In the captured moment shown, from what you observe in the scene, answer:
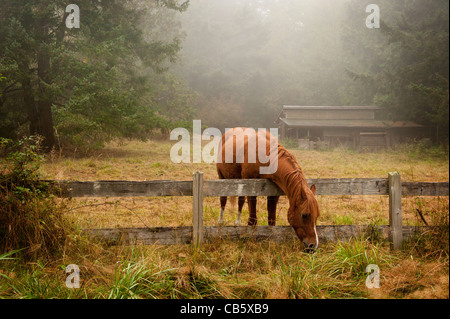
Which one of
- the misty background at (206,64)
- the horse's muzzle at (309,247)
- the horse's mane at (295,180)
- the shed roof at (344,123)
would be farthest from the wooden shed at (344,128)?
the horse's muzzle at (309,247)

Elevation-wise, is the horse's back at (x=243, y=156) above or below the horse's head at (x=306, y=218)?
above

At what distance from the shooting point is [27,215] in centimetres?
324

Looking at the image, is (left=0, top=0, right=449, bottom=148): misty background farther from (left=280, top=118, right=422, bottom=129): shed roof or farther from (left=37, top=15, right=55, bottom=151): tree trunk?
(left=280, top=118, right=422, bottom=129): shed roof

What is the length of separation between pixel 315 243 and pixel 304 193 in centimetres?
59

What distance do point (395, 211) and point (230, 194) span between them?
2.13 m

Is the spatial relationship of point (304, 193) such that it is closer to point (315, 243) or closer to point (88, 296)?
point (315, 243)

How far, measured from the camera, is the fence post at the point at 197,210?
12.1 ft

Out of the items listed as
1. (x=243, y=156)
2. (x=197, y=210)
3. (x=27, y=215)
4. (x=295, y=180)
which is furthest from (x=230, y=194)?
(x=27, y=215)

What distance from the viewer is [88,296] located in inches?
106

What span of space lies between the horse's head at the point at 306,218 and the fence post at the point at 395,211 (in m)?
1.09

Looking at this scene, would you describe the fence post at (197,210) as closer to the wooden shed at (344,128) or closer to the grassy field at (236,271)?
the grassy field at (236,271)

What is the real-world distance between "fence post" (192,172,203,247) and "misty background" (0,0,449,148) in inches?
111

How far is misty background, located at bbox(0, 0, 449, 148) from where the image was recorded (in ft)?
38.3
